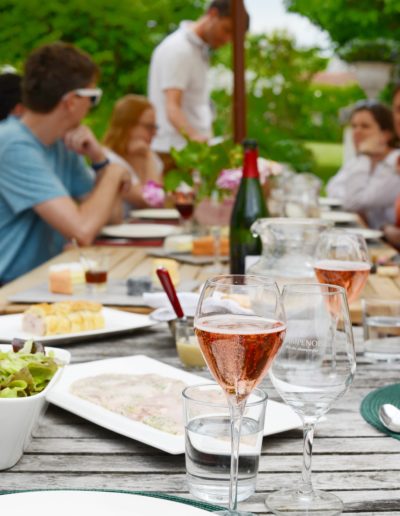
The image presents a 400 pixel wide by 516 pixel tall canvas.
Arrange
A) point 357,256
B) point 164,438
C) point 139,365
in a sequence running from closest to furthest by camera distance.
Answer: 1. point 164,438
2. point 139,365
3. point 357,256

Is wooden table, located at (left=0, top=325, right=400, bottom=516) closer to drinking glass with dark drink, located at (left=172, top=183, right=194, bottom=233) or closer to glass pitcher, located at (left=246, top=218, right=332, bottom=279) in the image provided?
glass pitcher, located at (left=246, top=218, right=332, bottom=279)

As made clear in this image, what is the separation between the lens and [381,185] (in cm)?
449

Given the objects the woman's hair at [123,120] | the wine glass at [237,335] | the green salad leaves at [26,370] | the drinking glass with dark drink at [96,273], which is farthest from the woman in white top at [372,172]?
the wine glass at [237,335]

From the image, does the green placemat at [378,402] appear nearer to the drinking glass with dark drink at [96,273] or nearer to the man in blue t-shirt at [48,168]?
the drinking glass with dark drink at [96,273]

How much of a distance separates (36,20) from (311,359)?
404 inches

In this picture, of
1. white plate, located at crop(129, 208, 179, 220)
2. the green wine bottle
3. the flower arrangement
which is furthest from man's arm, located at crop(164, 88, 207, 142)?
the green wine bottle

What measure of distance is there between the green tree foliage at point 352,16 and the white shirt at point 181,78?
17.2ft

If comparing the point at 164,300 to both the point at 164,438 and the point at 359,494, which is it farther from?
the point at 359,494

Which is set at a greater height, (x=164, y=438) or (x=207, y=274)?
(x=164, y=438)

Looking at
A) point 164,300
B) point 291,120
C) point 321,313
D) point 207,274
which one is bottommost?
point 291,120

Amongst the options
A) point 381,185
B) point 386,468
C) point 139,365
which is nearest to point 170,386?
point 139,365

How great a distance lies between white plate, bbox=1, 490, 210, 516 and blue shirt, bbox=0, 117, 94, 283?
2356mm

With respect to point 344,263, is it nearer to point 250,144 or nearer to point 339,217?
point 250,144

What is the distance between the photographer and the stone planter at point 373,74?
10.6m
